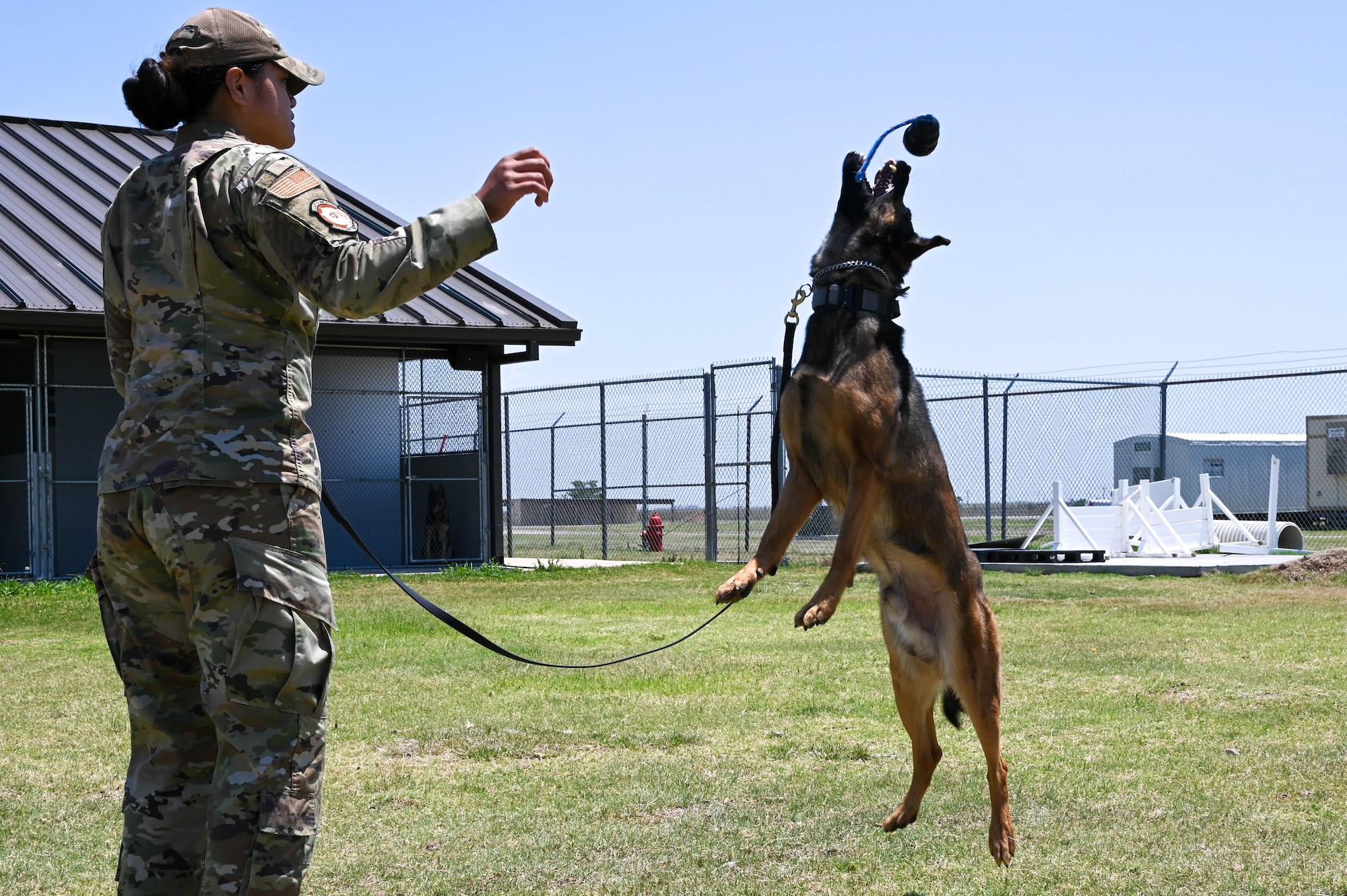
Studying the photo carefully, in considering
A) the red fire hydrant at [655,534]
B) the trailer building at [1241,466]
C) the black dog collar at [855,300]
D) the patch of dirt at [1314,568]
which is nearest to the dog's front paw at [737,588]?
the black dog collar at [855,300]

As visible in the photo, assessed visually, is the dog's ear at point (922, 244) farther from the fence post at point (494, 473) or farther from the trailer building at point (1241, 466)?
the trailer building at point (1241, 466)

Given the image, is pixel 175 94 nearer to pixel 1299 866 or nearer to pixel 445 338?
pixel 1299 866

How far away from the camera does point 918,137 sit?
4.00m

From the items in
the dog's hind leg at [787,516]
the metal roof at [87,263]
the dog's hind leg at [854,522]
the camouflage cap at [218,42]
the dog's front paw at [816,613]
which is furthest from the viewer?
the metal roof at [87,263]

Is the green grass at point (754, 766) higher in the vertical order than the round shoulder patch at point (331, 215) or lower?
lower

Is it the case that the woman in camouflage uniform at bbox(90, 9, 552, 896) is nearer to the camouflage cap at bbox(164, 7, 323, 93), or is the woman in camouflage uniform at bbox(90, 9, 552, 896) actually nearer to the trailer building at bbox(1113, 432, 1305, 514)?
the camouflage cap at bbox(164, 7, 323, 93)

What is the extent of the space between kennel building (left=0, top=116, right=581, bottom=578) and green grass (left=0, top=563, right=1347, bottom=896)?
6.11 metres

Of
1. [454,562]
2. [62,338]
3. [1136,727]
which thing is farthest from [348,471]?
[1136,727]

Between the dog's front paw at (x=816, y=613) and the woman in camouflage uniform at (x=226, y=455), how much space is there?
1288 millimetres

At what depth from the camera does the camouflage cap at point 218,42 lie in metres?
2.67

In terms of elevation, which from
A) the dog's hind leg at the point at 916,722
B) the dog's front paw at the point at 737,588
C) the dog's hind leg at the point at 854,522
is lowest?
the dog's hind leg at the point at 916,722

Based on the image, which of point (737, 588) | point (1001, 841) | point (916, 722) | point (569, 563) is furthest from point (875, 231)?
point (569, 563)

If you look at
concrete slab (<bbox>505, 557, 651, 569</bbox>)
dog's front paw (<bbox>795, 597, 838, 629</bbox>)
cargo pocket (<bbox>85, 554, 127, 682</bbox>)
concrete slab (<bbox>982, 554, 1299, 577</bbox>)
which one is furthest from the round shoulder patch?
concrete slab (<bbox>505, 557, 651, 569</bbox>)

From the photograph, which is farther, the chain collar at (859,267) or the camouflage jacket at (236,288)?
the chain collar at (859,267)
